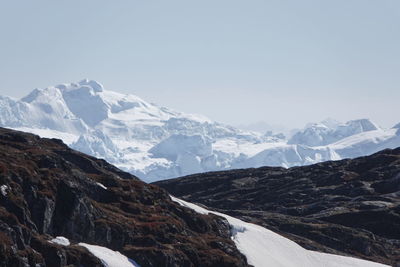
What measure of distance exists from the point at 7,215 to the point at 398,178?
427 feet

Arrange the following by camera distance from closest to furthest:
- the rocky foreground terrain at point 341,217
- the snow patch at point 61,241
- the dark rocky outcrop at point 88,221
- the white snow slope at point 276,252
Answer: the dark rocky outcrop at point 88,221 → the snow patch at point 61,241 → the white snow slope at point 276,252 → the rocky foreground terrain at point 341,217

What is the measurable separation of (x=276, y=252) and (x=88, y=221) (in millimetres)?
33458

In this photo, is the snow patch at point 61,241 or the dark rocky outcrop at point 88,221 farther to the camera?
the snow patch at point 61,241

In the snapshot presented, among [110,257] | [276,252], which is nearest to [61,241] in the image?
[110,257]

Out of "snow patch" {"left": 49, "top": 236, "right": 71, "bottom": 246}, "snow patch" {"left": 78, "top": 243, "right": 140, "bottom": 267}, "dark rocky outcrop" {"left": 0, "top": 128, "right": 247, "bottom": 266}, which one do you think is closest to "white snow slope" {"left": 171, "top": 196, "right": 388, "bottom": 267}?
"dark rocky outcrop" {"left": 0, "top": 128, "right": 247, "bottom": 266}

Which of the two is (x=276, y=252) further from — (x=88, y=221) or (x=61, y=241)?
(x=61, y=241)

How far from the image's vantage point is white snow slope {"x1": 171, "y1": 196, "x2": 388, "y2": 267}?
111 meters

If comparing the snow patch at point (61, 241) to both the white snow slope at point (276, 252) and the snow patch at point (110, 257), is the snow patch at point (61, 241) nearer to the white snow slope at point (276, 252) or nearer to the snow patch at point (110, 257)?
the snow patch at point (110, 257)

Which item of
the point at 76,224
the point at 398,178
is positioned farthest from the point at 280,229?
the point at 76,224

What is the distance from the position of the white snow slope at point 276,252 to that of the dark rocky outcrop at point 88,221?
7.57 ft

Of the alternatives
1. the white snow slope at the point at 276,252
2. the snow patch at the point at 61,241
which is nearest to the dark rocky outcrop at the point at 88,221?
the snow patch at the point at 61,241

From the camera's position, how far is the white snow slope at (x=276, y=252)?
365 ft

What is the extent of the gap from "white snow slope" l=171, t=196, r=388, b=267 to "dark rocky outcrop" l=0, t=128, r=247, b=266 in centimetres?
231

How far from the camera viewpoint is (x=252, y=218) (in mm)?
159125
